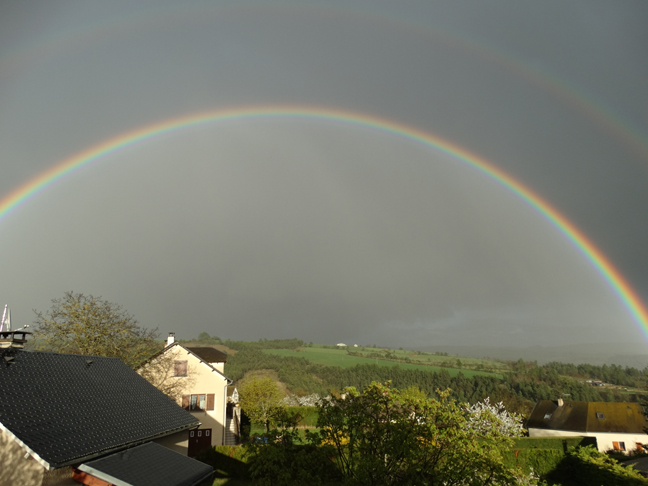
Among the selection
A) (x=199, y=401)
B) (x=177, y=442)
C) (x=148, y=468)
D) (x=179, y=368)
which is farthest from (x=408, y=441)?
(x=179, y=368)

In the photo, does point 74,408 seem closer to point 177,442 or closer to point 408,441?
point 177,442

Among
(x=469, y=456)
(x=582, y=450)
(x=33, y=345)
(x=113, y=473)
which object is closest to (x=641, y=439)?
(x=582, y=450)

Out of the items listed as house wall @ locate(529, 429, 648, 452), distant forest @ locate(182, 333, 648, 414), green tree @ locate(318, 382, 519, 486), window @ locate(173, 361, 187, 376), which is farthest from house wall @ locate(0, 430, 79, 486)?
distant forest @ locate(182, 333, 648, 414)

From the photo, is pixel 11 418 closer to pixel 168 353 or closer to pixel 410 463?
pixel 410 463

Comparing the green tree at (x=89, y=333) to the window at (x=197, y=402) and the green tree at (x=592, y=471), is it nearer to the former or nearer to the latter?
the window at (x=197, y=402)

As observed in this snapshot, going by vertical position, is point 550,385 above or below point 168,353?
below

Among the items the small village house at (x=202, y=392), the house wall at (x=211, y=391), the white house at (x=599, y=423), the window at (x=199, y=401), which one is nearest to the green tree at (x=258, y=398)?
the small village house at (x=202, y=392)
